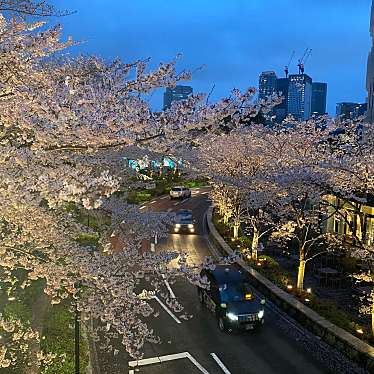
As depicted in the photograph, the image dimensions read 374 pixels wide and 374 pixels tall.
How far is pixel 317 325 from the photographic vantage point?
12000mm

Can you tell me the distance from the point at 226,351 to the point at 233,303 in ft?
5.65

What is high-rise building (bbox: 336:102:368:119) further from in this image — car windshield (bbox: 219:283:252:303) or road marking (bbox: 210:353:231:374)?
road marking (bbox: 210:353:231:374)

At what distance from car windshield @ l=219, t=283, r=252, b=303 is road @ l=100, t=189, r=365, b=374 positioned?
1.05 meters

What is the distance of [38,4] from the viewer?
201 inches

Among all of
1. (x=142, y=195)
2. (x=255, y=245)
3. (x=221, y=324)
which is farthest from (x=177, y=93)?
(x=142, y=195)

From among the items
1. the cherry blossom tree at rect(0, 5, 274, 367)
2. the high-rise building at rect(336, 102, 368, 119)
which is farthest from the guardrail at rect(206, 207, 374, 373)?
the high-rise building at rect(336, 102, 368, 119)

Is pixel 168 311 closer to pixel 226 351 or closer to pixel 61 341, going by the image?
pixel 226 351

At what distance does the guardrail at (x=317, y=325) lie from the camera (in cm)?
1012

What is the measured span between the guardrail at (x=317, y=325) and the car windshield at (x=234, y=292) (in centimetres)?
172

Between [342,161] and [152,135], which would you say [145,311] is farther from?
[342,161]

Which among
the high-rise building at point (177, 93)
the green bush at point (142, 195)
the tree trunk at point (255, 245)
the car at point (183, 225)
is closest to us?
the high-rise building at point (177, 93)

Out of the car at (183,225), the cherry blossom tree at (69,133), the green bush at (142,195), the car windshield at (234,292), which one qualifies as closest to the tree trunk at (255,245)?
the car windshield at (234,292)

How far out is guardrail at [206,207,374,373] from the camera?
10.1 metres

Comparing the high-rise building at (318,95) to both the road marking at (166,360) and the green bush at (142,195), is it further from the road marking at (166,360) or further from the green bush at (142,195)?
the road marking at (166,360)
